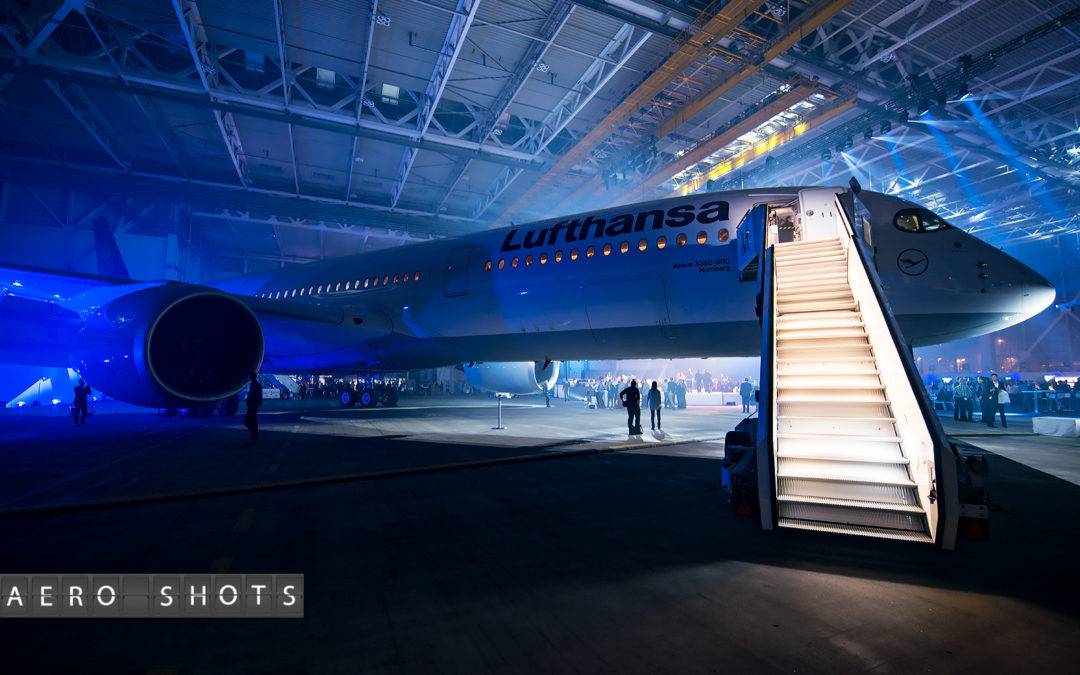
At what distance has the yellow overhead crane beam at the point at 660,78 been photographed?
1289cm

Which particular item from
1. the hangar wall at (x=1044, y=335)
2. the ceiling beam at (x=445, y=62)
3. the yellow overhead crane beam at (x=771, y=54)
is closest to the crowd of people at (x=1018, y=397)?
the hangar wall at (x=1044, y=335)

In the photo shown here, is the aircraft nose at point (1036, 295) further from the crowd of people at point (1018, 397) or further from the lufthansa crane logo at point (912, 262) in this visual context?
the crowd of people at point (1018, 397)

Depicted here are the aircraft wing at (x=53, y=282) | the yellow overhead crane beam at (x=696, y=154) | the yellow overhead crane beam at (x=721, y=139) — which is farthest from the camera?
the yellow overhead crane beam at (x=696, y=154)

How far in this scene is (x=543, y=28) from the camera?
1433 centimetres

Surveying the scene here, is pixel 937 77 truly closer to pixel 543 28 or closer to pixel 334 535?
pixel 543 28

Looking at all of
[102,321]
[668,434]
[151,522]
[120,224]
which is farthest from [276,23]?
[120,224]

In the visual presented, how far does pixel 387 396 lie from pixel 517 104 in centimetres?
1357

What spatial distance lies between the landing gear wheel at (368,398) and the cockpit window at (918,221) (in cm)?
1890

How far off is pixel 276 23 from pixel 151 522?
569 inches

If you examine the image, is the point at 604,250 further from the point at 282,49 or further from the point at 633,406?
the point at 282,49

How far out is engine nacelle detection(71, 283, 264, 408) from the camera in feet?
24.8

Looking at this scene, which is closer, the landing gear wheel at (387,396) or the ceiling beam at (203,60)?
the ceiling beam at (203,60)

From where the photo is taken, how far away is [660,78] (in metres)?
15.9

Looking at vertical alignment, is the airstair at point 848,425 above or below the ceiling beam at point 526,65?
below
